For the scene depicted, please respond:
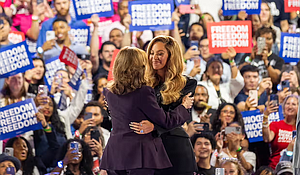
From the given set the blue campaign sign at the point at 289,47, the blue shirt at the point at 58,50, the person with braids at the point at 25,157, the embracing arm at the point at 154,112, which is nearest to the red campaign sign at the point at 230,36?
the blue campaign sign at the point at 289,47

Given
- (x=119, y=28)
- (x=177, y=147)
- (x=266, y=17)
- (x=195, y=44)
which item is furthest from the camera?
(x=266, y=17)

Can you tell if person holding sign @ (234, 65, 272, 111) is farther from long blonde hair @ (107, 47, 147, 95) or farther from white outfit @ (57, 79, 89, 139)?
long blonde hair @ (107, 47, 147, 95)

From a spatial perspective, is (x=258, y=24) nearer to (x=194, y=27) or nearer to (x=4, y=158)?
(x=194, y=27)

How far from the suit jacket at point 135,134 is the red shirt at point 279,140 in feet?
9.66

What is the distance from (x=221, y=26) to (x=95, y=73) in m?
1.50

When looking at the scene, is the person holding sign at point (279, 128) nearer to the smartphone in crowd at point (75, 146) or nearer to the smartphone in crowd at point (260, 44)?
the smartphone in crowd at point (260, 44)

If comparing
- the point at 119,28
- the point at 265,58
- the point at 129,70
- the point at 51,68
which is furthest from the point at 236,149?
the point at 129,70

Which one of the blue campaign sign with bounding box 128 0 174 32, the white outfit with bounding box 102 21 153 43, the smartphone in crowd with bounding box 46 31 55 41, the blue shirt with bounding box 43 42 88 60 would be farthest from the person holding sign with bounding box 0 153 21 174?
the blue campaign sign with bounding box 128 0 174 32

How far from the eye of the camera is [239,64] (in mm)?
5285

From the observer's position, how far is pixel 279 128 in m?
5.29

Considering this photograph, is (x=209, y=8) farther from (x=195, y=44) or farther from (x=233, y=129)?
(x=233, y=129)

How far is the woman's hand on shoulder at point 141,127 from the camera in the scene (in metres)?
2.57

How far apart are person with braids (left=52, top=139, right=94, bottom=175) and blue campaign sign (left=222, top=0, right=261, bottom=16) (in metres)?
2.16

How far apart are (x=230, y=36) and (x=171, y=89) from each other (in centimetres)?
266
